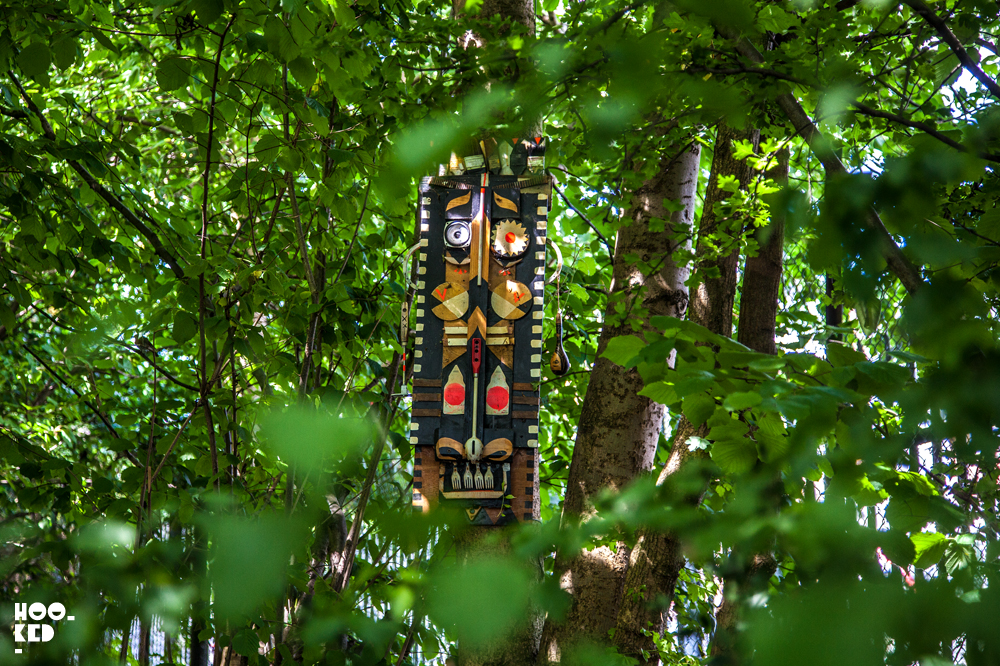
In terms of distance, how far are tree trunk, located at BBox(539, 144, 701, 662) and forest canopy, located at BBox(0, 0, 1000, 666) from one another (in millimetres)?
12

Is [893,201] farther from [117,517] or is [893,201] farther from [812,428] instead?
[117,517]

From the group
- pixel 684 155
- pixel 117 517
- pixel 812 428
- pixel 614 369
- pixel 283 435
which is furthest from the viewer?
pixel 684 155

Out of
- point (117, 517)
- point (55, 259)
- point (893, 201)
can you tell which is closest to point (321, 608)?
point (893, 201)

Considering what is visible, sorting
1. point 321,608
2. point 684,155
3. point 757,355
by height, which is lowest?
point 321,608

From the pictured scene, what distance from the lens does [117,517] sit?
2137 mm

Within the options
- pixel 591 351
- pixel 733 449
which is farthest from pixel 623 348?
pixel 591 351

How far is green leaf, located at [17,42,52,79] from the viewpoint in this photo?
6.29 feet

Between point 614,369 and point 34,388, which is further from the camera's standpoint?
point 34,388

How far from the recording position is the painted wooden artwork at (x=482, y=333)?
263 centimetres

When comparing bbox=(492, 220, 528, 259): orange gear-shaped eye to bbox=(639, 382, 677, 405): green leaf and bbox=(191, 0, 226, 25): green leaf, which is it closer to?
bbox=(191, 0, 226, 25): green leaf

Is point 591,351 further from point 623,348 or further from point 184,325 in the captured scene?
point 623,348

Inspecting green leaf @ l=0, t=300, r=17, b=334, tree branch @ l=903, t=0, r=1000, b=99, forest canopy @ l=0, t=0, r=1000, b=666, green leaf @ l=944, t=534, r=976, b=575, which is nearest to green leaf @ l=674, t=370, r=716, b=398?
forest canopy @ l=0, t=0, r=1000, b=666

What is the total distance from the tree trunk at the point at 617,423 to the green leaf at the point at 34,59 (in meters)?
1.74

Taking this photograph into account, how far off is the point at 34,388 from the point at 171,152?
7.45 ft
